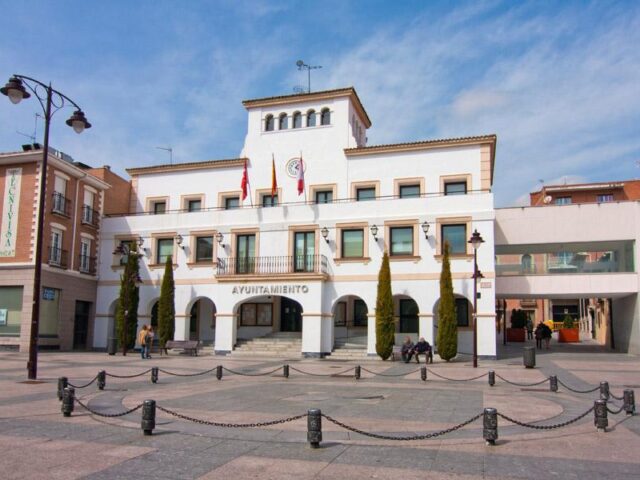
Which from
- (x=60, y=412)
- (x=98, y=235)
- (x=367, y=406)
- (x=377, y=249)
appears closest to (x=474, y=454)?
(x=367, y=406)

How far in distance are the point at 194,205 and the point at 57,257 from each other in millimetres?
8036

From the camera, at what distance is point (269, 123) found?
112 feet

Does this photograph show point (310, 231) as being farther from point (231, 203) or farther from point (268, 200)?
point (231, 203)

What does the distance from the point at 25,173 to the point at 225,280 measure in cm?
1179

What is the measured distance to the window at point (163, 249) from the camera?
33125mm

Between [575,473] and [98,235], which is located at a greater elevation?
[98,235]

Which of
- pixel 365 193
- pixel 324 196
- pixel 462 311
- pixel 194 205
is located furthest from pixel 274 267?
pixel 462 311

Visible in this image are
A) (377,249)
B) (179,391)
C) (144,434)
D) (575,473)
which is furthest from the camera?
(377,249)

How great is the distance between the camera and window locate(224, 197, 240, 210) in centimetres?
3381

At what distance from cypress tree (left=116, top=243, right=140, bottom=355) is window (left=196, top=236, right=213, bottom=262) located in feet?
10.7

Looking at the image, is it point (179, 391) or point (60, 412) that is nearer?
point (60, 412)

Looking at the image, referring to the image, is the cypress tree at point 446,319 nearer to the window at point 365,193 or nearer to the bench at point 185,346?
the window at point 365,193

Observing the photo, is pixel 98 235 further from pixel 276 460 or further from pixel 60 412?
pixel 276 460

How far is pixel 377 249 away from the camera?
29.0m
